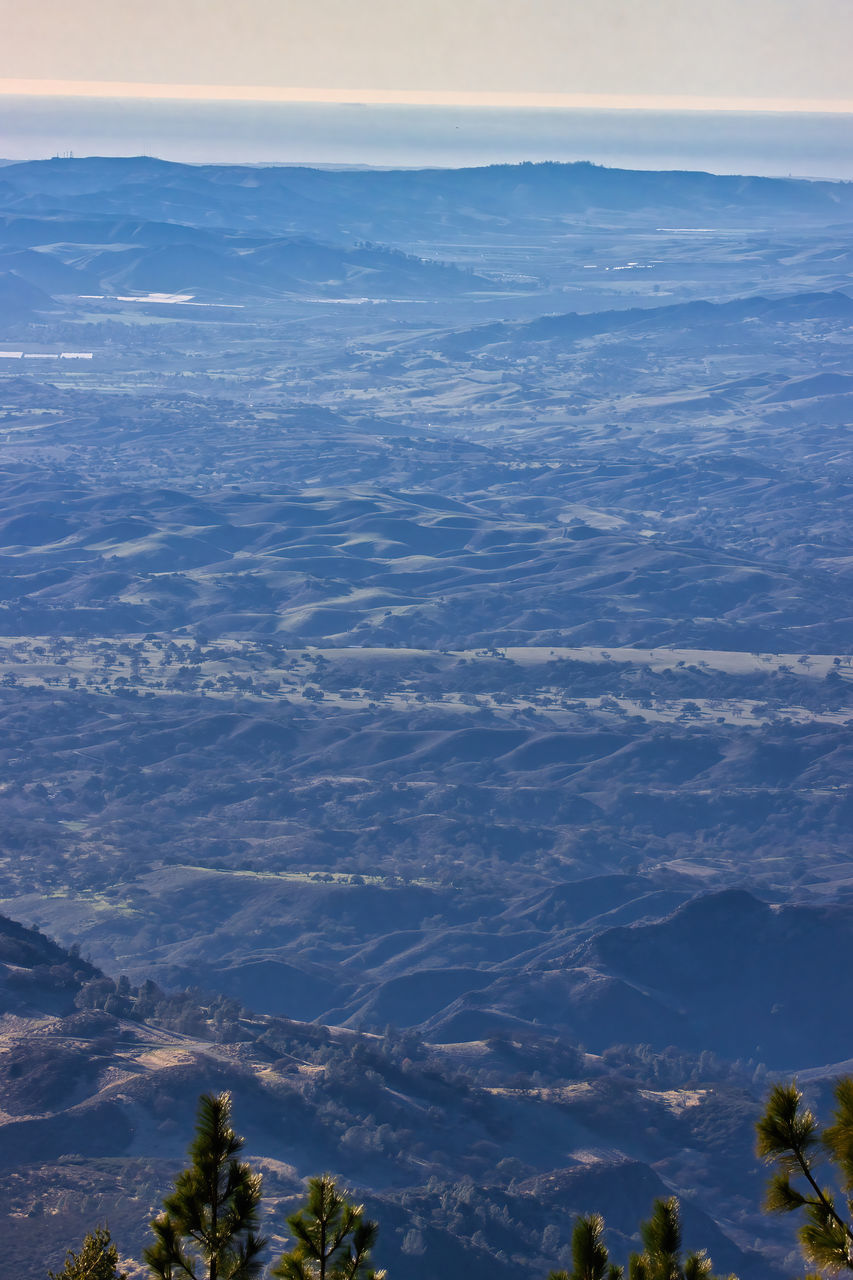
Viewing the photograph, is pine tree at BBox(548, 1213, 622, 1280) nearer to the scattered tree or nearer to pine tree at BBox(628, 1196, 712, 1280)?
the scattered tree

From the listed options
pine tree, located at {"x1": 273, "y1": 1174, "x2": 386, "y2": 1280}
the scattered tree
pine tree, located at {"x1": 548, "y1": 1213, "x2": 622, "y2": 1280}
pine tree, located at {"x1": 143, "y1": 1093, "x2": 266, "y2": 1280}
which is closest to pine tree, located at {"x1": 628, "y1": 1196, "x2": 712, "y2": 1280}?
the scattered tree

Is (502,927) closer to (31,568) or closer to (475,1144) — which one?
(475,1144)

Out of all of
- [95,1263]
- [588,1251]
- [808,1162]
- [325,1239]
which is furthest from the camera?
[95,1263]

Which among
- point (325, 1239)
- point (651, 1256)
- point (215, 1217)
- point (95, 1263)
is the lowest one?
point (95, 1263)

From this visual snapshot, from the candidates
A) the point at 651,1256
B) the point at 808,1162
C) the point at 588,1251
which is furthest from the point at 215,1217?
the point at 808,1162

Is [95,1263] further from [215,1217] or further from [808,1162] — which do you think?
[808,1162]
